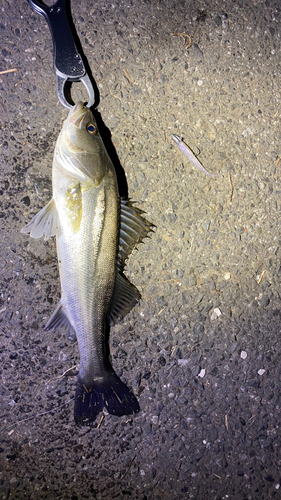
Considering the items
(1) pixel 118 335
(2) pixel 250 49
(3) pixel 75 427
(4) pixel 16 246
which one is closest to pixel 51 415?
(3) pixel 75 427

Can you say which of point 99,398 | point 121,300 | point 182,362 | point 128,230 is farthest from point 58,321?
point 182,362

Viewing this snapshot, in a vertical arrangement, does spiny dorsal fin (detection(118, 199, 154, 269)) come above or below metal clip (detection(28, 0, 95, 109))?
below

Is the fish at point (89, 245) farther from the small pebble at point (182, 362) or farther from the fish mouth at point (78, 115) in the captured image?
the small pebble at point (182, 362)

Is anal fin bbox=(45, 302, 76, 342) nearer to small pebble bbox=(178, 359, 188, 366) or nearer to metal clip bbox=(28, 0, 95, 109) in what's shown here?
small pebble bbox=(178, 359, 188, 366)

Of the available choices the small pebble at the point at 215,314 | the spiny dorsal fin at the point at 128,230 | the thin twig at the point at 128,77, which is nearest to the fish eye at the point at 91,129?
the spiny dorsal fin at the point at 128,230

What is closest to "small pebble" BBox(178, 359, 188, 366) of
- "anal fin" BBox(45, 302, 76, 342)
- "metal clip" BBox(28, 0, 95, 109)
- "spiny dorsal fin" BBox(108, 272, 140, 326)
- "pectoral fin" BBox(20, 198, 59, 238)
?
"spiny dorsal fin" BBox(108, 272, 140, 326)

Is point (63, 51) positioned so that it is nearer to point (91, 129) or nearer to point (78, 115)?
point (78, 115)

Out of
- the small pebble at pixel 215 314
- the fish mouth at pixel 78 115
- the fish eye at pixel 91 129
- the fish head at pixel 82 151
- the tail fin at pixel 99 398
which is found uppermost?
the fish mouth at pixel 78 115

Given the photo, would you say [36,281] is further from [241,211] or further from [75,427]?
[241,211]
